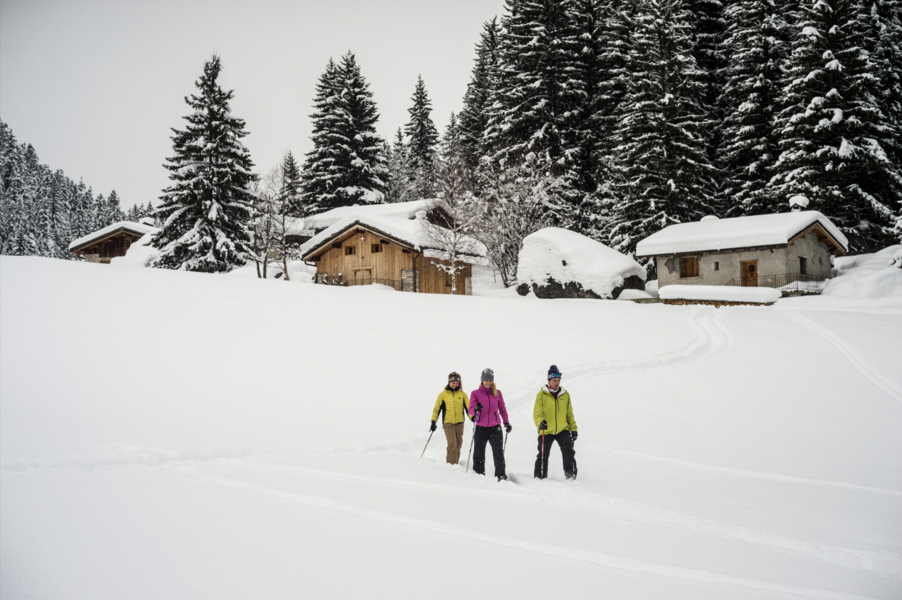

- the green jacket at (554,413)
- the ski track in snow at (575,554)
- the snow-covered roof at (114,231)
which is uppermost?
the snow-covered roof at (114,231)

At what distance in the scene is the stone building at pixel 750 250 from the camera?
97.1ft

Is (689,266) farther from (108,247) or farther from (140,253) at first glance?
(108,247)

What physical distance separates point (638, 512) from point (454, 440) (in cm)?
321

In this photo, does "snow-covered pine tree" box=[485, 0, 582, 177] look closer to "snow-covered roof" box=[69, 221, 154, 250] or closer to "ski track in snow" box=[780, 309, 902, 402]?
"ski track in snow" box=[780, 309, 902, 402]

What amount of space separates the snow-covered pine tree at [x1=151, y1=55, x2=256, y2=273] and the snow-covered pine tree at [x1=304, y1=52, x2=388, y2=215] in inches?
599

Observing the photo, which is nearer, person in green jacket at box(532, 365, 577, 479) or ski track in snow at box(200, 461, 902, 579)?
ski track in snow at box(200, 461, 902, 579)

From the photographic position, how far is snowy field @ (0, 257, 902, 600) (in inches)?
142

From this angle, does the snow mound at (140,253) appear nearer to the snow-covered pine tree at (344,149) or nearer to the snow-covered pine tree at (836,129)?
the snow-covered pine tree at (344,149)

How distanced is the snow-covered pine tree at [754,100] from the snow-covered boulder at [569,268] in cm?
1167

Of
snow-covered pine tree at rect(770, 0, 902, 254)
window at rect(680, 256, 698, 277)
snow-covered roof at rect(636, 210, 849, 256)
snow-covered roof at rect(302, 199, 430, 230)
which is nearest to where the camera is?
snow-covered roof at rect(636, 210, 849, 256)

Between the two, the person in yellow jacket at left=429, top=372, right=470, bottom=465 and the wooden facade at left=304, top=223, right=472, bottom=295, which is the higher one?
the wooden facade at left=304, top=223, right=472, bottom=295

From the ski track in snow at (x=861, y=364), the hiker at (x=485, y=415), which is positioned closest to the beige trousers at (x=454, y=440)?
the hiker at (x=485, y=415)

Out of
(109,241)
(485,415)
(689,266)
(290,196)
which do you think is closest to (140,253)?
(109,241)

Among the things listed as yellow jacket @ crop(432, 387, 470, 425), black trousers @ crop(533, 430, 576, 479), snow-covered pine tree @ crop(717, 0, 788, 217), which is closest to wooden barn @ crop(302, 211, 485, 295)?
snow-covered pine tree @ crop(717, 0, 788, 217)
